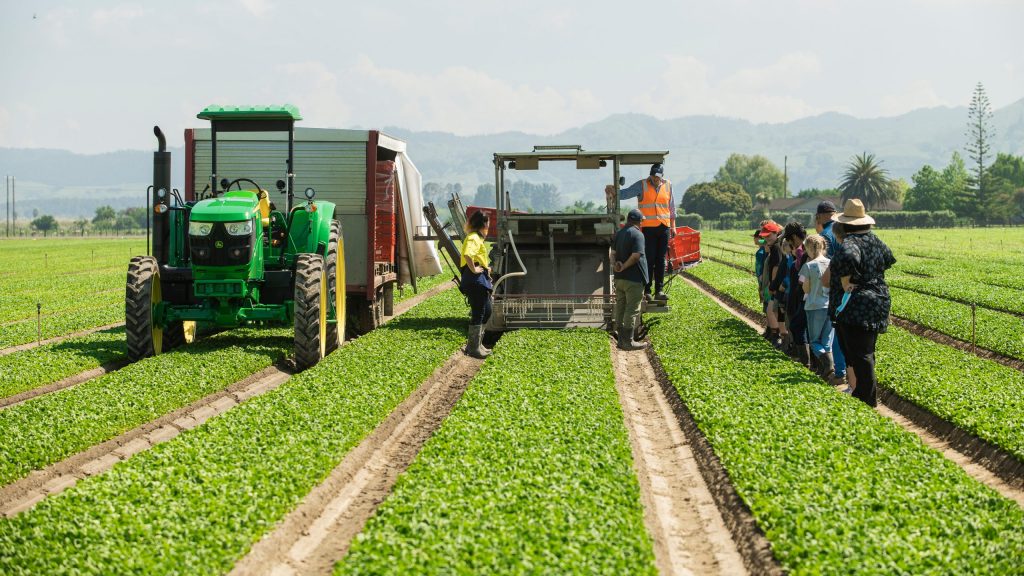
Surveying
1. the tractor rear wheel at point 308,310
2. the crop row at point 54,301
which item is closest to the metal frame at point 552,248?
the tractor rear wheel at point 308,310

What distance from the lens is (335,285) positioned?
49.3 feet

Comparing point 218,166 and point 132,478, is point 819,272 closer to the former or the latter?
point 132,478

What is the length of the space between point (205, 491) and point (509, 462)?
243 cm

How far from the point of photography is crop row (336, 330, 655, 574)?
6.06m

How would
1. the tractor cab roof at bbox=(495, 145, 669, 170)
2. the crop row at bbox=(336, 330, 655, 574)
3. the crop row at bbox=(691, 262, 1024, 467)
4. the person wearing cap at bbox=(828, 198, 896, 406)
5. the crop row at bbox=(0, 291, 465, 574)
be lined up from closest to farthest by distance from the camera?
the crop row at bbox=(336, 330, 655, 574), the crop row at bbox=(0, 291, 465, 574), the crop row at bbox=(691, 262, 1024, 467), the person wearing cap at bbox=(828, 198, 896, 406), the tractor cab roof at bbox=(495, 145, 669, 170)

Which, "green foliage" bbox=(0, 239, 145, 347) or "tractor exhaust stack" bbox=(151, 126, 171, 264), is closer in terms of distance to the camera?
"tractor exhaust stack" bbox=(151, 126, 171, 264)

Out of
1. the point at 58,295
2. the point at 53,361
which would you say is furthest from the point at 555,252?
the point at 58,295

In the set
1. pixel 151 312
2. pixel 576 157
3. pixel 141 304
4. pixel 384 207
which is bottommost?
pixel 151 312

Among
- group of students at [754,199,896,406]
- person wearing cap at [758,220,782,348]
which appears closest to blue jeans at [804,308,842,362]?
group of students at [754,199,896,406]

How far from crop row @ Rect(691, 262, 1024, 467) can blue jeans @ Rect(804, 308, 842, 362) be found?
0.78 meters

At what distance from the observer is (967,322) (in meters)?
18.1

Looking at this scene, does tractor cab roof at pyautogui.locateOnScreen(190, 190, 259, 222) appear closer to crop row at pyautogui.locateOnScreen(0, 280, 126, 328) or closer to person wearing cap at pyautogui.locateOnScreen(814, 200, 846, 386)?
person wearing cap at pyautogui.locateOnScreen(814, 200, 846, 386)

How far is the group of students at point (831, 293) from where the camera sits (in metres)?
10.5

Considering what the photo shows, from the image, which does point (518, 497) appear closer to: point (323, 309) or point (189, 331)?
point (323, 309)
